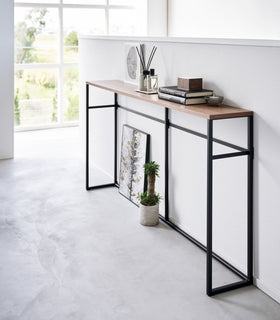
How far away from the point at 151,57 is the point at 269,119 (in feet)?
5.13

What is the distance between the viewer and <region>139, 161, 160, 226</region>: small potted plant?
380 centimetres

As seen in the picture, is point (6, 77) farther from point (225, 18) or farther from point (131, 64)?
point (225, 18)

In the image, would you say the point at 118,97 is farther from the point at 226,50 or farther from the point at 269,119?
the point at 269,119

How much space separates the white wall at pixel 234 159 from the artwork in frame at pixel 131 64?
0.24 metres

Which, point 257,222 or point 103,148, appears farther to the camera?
point 103,148

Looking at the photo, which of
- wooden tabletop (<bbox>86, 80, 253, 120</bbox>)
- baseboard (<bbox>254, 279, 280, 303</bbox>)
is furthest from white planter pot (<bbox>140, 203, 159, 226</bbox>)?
baseboard (<bbox>254, 279, 280, 303</bbox>)

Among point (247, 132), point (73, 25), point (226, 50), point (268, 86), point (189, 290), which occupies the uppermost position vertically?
point (73, 25)

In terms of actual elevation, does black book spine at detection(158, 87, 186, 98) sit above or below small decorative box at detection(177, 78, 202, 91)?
below

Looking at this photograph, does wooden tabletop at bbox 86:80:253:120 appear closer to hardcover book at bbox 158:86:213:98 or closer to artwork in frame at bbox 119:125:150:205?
hardcover book at bbox 158:86:213:98

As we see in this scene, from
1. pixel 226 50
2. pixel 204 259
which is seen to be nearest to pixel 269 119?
pixel 226 50

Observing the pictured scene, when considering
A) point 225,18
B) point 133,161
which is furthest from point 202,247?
point 225,18

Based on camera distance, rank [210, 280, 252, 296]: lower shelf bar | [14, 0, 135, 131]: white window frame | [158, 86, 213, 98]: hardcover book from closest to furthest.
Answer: [210, 280, 252, 296]: lower shelf bar
[158, 86, 213, 98]: hardcover book
[14, 0, 135, 131]: white window frame

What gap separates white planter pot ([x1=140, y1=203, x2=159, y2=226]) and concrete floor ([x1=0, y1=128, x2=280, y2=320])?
0.07 m

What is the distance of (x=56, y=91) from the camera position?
26.6 feet
